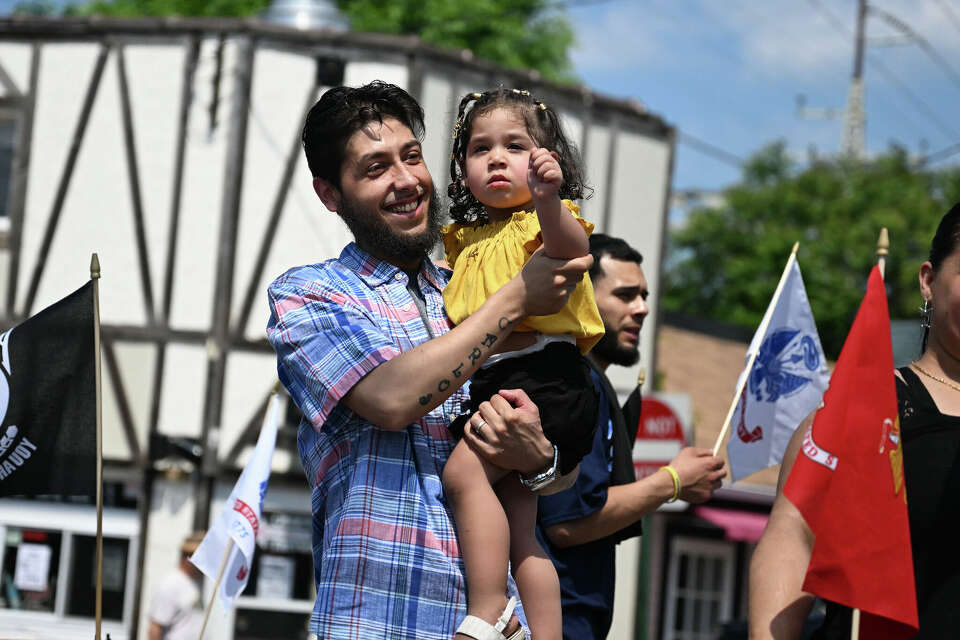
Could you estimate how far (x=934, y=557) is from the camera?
10.2 feet

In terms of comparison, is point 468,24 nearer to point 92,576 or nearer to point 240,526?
point 92,576

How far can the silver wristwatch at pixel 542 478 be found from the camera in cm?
310

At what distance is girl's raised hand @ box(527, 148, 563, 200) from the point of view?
2848 millimetres

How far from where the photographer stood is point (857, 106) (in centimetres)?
3947

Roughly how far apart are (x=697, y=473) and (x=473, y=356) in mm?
→ 1754

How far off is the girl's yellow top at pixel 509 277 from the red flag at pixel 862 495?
603 millimetres

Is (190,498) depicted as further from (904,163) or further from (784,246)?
(904,163)

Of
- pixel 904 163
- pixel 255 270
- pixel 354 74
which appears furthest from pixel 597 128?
pixel 904 163

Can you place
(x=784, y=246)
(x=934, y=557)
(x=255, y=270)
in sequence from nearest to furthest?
(x=934, y=557), (x=255, y=270), (x=784, y=246)

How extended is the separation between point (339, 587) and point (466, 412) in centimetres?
51

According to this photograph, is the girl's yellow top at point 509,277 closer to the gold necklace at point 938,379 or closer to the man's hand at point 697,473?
the gold necklace at point 938,379

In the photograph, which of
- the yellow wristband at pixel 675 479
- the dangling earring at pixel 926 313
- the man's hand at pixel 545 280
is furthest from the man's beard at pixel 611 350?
the man's hand at pixel 545 280

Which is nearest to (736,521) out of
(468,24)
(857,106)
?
(468,24)

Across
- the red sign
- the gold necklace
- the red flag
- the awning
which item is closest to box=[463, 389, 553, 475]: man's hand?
the red flag
